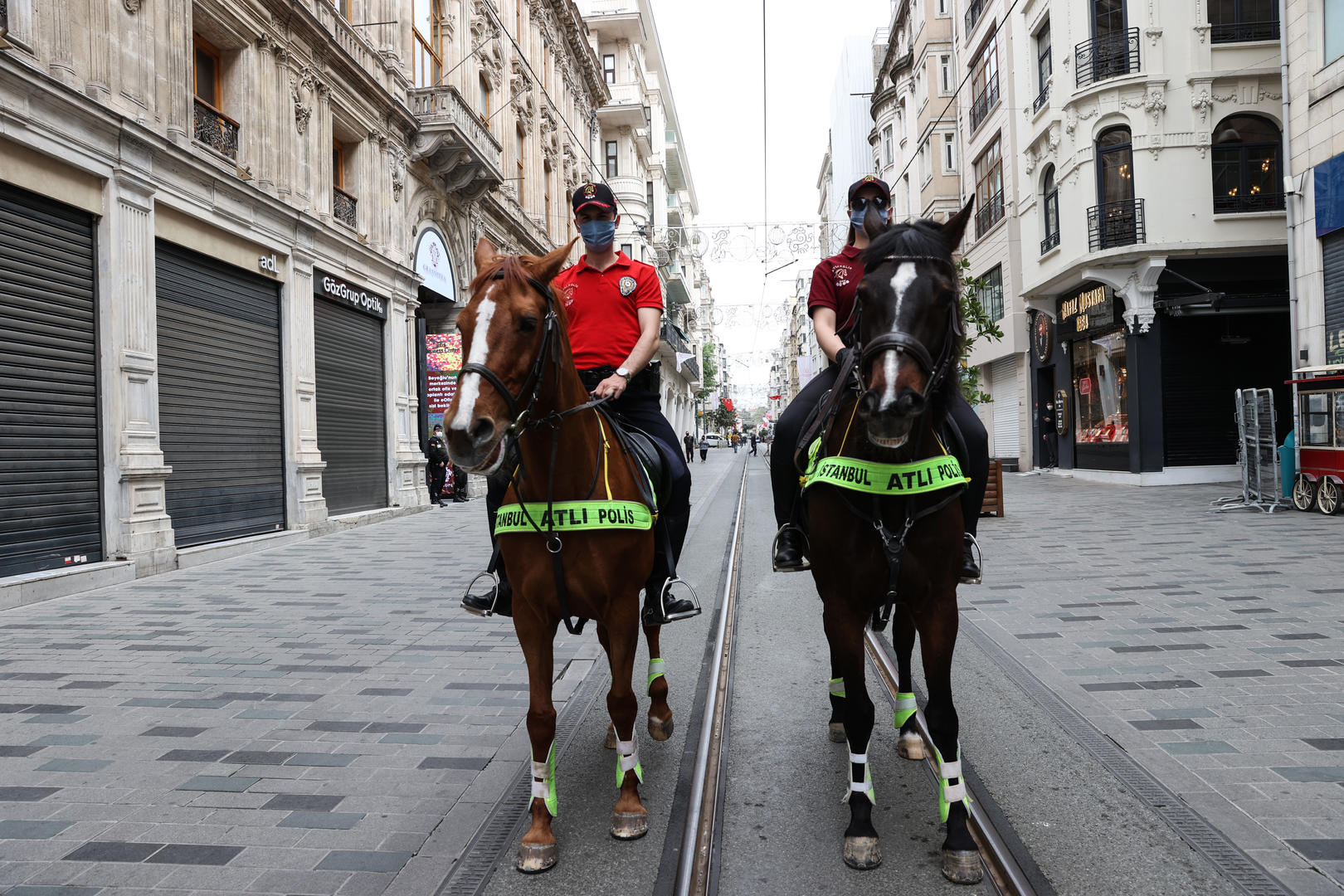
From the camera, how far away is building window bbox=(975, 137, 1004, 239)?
94.9ft

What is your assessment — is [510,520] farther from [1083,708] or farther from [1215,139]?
[1215,139]

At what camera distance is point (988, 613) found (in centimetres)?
734

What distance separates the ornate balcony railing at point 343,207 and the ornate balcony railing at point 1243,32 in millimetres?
19574

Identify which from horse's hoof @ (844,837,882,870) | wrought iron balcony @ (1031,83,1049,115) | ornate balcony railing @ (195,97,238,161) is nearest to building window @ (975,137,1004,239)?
wrought iron balcony @ (1031,83,1049,115)

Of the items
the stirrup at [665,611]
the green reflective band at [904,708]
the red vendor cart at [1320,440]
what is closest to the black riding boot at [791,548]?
the stirrup at [665,611]

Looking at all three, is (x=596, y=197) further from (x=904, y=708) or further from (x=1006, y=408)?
(x=1006, y=408)

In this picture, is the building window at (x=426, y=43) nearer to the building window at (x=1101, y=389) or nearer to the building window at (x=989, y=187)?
the building window at (x=989, y=187)

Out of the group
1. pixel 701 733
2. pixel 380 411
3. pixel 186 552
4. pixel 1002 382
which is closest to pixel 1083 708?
pixel 701 733

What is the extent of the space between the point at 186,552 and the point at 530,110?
22292 mm

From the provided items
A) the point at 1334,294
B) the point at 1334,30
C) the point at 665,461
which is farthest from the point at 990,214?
the point at 665,461

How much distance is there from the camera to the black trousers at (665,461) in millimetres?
4137

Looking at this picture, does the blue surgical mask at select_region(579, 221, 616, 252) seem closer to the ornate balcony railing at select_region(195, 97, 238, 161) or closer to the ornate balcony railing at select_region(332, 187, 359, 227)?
the ornate balcony railing at select_region(195, 97, 238, 161)

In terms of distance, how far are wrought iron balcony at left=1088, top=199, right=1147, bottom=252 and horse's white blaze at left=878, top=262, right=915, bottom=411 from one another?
20.7 meters

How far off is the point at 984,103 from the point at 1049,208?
7.63m
